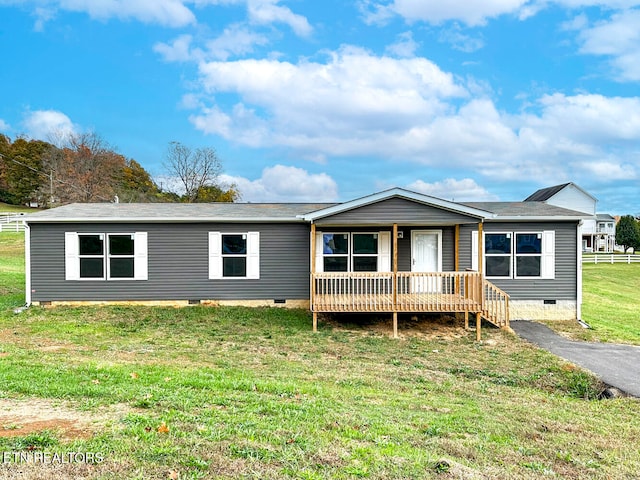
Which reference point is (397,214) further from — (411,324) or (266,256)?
(266,256)

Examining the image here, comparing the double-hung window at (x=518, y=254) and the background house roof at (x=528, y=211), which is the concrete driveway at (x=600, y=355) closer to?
the double-hung window at (x=518, y=254)

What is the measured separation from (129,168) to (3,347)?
45.0 meters

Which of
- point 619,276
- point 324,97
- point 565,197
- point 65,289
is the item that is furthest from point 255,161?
point 565,197

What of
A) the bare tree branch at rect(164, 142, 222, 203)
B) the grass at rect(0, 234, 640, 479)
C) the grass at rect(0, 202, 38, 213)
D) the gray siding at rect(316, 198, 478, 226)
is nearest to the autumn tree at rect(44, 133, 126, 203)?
the bare tree branch at rect(164, 142, 222, 203)

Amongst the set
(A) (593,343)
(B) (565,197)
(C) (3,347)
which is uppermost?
(B) (565,197)

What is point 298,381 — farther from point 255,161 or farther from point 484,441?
point 255,161

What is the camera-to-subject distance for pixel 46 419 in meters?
3.84

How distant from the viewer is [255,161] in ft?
90.3

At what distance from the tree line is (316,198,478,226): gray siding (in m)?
31.1

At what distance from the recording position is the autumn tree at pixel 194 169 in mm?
39312

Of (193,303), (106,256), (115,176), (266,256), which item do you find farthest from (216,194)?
(266,256)

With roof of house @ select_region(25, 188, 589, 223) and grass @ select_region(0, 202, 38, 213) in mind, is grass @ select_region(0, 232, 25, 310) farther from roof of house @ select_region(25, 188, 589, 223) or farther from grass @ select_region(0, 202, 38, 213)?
grass @ select_region(0, 202, 38, 213)

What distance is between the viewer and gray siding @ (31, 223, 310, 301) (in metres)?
12.0

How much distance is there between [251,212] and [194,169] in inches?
1157
